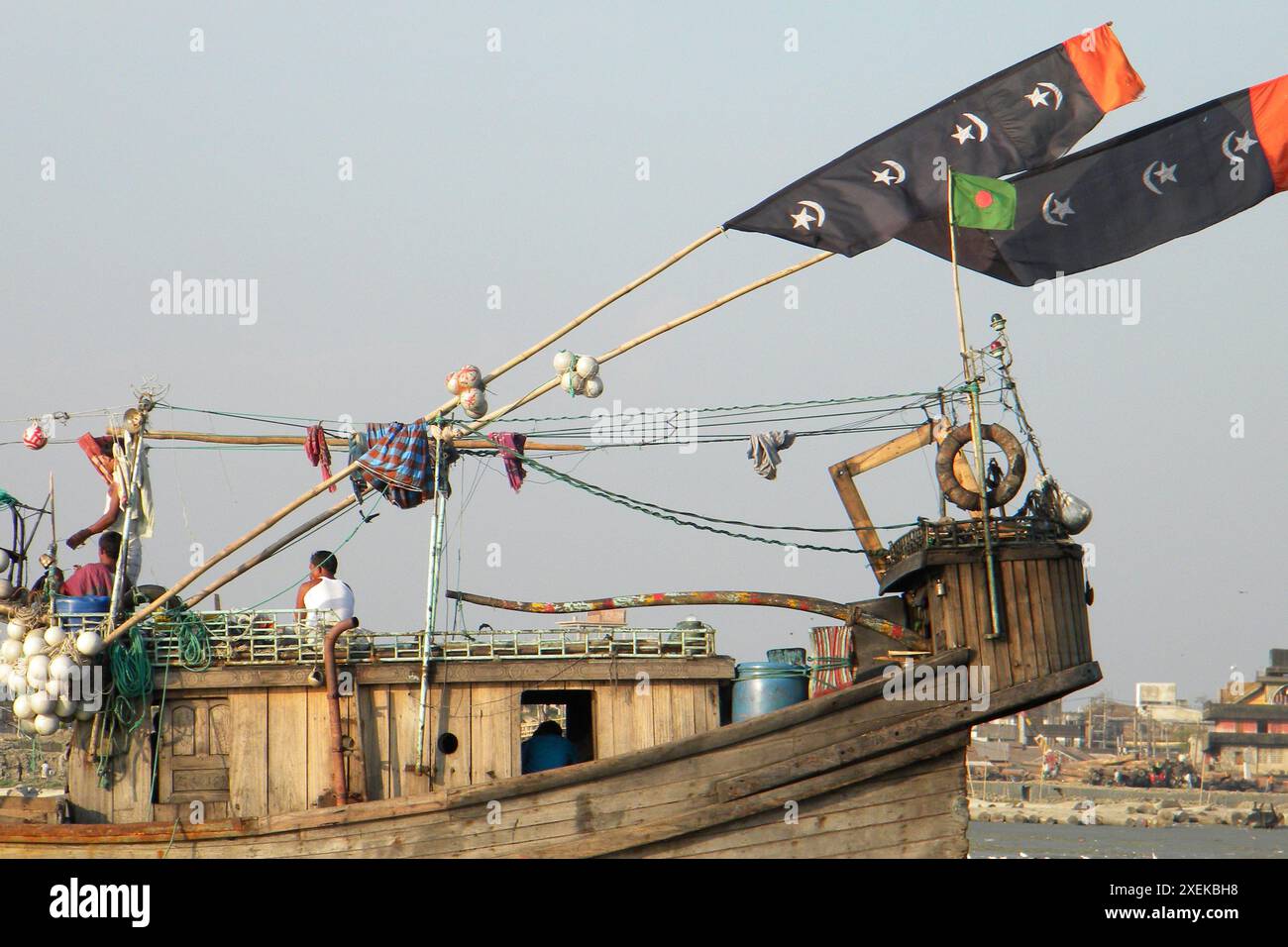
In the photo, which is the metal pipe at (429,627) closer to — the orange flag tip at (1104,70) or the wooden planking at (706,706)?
the wooden planking at (706,706)

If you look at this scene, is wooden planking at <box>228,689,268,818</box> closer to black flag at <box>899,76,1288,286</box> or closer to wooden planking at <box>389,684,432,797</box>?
wooden planking at <box>389,684,432,797</box>

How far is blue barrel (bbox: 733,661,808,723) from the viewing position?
15.1 meters

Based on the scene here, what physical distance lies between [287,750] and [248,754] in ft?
1.32

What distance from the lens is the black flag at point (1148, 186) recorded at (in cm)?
1620

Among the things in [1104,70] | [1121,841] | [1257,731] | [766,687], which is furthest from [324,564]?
[1257,731]

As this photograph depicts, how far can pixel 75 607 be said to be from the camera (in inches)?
585

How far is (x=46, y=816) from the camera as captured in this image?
47.9 feet

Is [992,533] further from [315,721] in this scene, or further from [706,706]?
[315,721]

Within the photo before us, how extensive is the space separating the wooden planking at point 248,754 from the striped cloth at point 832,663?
567 cm

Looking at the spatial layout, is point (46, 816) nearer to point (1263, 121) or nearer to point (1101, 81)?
point (1101, 81)

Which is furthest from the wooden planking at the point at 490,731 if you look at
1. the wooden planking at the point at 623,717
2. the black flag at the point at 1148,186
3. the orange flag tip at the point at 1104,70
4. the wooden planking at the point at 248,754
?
the orange flag tip at the point at 1104,70

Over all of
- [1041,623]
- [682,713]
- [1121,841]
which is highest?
[1041,623]

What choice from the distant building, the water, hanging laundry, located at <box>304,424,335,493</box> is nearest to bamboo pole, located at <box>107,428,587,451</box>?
hanging laundry, located at <box>304,424,335,493</box>
